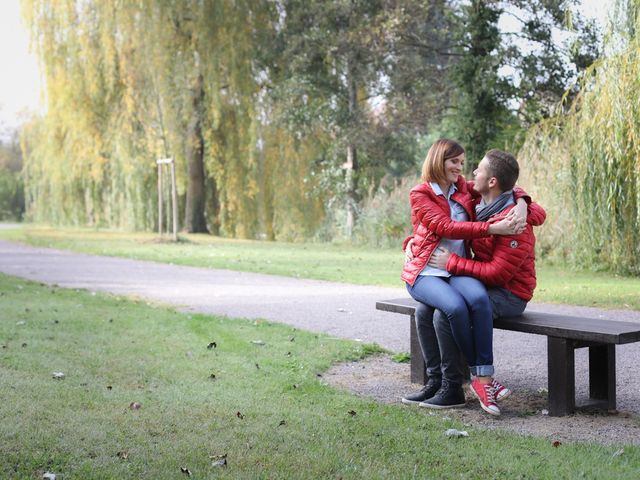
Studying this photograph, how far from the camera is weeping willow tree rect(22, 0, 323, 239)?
24.1m

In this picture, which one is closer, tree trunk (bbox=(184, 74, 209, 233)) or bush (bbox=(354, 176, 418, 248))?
bush (bbox=(354, 176, 418, 248))

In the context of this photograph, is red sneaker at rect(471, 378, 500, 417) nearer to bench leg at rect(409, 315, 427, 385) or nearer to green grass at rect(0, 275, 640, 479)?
green grass at rect(0, 275, 640, 479)

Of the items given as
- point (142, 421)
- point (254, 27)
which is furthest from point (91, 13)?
point (142, 421)

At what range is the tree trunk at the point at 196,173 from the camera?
2566 cm

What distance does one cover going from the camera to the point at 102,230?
28.4 m

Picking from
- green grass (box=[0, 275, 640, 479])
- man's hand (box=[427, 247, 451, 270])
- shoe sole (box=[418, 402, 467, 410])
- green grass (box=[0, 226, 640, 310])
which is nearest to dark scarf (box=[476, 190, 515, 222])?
man's hand (box=[427, 247, 451, 270])

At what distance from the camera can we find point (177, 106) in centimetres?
2473

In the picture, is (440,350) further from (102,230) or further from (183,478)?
(102,230)

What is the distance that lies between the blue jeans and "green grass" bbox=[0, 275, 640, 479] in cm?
50

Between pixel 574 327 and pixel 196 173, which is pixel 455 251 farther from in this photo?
pixel 196 173

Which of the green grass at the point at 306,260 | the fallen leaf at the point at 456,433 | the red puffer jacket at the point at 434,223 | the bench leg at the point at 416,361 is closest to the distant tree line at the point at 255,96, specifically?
the green grass at the point at 306,260

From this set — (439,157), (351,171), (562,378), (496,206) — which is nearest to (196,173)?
(351,171)

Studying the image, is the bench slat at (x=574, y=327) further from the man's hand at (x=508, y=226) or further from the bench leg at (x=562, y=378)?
the man's hand at (x=508, y=226)

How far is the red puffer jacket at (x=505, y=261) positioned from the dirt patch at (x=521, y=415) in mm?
709
